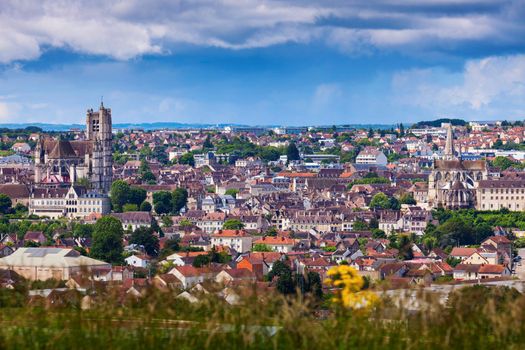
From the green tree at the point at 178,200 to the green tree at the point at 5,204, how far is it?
31.2ft

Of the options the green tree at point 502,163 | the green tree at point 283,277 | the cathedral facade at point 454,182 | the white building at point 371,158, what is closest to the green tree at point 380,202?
the cathedral facade at point 454,182

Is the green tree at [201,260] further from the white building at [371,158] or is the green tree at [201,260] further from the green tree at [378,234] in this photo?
the white building at [371,158]

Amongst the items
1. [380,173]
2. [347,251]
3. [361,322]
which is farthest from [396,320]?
[380,173]

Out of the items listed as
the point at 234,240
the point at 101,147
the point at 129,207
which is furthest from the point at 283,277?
the point at 101,147

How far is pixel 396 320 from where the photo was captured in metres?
12.4

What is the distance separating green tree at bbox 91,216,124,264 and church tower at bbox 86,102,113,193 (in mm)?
24196

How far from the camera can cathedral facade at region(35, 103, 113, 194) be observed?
82.6 meters

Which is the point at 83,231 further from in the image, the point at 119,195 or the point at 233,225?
the point at 119,195

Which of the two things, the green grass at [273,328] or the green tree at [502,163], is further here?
the green tree at [502,163]

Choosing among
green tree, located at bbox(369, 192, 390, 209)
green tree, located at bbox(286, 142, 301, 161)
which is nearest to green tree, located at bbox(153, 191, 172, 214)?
green tree, located at bbox(369, 192, 390, 209)

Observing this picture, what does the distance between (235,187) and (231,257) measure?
43532mm

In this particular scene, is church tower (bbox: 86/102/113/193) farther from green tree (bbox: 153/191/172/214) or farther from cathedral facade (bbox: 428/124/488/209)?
cathedral facade (bbox: 428/124/488/209)

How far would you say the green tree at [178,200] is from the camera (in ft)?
256

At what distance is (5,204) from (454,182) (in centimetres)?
2499
